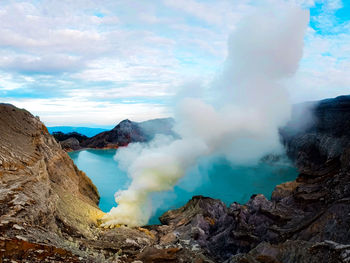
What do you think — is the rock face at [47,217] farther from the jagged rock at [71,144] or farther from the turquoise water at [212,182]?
the jagged rock at [71,144]

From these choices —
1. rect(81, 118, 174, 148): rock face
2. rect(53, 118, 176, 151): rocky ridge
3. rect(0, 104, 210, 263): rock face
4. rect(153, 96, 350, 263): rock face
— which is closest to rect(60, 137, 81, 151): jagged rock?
rect(53, 118, 176, 151): rocky ridge

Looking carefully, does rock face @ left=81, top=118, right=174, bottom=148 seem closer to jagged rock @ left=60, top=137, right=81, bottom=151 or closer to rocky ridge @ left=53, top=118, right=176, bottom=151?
rocky ridge @ left=53, top=118, right=176, bottom=151

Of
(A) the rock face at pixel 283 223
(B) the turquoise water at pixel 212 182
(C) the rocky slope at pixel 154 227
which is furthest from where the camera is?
(B) the turquoise water at pixel 212 182

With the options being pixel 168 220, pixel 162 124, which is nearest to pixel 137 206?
pixel 168 220

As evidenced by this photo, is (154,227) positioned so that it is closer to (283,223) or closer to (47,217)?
(283,223)

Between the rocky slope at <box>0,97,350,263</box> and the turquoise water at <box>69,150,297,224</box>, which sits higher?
the turquoise water at <box>69,150,297,224</box>

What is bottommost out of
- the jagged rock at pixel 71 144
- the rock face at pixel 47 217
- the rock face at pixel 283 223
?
the rock face at pixel 47 217

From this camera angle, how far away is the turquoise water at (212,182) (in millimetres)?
35281

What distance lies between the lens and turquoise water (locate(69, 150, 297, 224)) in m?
35.3

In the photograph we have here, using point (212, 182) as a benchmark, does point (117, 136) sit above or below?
above

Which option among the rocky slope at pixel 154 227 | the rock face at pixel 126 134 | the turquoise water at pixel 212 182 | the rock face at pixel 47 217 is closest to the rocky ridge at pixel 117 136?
the rock face at pixel 126 134

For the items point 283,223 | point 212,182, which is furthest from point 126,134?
point 283,223

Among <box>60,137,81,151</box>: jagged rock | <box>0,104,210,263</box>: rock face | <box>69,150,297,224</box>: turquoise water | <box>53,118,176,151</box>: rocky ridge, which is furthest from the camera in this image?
<box>53,118,176,151</box>: rocky ridge

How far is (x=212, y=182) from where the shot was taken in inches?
1950
